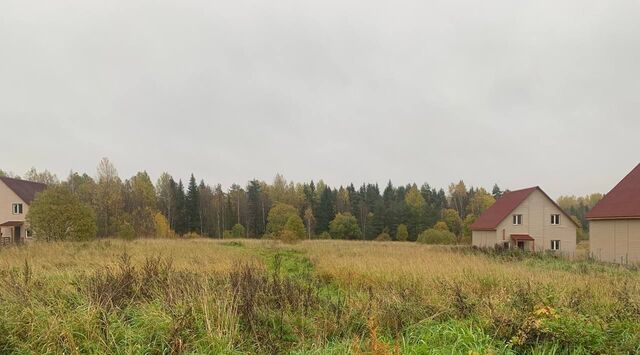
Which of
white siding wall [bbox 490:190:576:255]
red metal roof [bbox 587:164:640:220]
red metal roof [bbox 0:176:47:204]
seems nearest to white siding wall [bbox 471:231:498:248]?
white siding wall [bbox 490:190:576:255]

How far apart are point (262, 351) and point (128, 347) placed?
4.83 feet

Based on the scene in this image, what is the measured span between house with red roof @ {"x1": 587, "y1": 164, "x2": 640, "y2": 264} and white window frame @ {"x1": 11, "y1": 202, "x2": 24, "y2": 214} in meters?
45.6

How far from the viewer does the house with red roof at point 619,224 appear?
20500 millimetres

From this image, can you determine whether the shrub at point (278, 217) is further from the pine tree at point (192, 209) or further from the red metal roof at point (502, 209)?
the red metal roof at point (502, 209)

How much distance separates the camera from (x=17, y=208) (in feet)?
116

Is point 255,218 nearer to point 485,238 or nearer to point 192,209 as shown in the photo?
point 192,209

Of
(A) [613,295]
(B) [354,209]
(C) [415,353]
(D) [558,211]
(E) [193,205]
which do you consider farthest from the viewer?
(B) [354,209]

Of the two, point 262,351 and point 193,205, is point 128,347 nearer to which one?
point 262,351

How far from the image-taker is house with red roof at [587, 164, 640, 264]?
20.5 meters

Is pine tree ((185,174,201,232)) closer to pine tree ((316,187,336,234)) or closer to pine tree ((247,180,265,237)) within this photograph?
pine tree ((247,180,265,237))

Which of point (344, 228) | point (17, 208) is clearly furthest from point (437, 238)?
point (17, 208)

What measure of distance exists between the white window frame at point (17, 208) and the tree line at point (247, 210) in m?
10.9

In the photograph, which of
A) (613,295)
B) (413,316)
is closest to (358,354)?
(413,316)

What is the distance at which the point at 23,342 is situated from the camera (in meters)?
4.49
